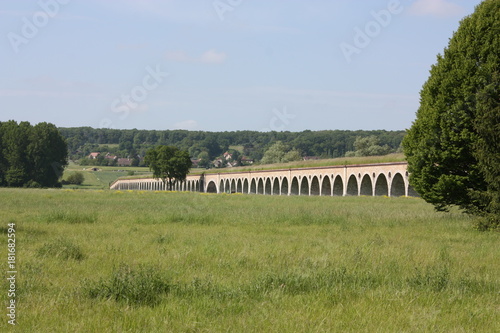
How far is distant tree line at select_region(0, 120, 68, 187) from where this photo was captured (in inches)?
3578

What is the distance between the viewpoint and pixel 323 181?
6228 cm

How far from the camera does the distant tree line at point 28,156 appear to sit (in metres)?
90.9

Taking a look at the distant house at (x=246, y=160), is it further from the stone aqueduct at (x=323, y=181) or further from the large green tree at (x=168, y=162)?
the large green tree at (x=168, y=162)

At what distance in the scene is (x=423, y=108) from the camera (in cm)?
1997

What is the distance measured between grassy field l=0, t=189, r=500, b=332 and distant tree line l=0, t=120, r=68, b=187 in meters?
81.3

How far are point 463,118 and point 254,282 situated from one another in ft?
39.9

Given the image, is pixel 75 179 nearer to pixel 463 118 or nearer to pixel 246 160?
pixel 246 160

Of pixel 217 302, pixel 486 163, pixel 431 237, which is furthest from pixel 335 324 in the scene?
pixel 486 163

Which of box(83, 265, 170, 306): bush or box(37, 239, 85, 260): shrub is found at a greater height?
box(83, 265, 170, 306): bush

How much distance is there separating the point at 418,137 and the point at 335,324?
15.1 metres

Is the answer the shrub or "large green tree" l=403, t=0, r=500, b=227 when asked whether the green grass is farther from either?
the shrub

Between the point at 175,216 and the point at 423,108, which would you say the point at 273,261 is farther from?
the point at 423,108

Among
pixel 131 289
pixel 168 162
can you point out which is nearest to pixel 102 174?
pixel 168 162

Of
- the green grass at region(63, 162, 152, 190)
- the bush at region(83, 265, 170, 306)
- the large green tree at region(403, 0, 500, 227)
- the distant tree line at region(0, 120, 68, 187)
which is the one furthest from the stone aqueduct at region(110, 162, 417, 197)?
the green grass at region(63, 162, 152, 190)
